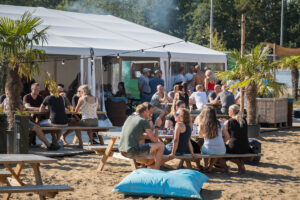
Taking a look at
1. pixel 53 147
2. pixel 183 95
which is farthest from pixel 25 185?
pixel 183 95

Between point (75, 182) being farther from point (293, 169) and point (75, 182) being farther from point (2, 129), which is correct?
point (293, 169)

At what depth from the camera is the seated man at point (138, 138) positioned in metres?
7.17

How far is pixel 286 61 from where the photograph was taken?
965 inches

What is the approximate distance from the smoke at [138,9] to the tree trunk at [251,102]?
134 ft

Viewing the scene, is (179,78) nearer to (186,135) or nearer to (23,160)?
(186,135)

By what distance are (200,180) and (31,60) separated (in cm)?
418

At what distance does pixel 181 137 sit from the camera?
7602mm

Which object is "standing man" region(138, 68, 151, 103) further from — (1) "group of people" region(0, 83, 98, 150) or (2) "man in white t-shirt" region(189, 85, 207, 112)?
(1) "group of people" region(0, 83, 98, 150)

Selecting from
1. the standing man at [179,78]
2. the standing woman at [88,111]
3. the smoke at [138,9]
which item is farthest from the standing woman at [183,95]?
the smoke at [138,9]

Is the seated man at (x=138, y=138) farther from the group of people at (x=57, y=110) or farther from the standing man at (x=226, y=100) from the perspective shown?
the standing man at (x=226, y=100)

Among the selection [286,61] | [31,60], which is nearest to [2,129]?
[31,60]

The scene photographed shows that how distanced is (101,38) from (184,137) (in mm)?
8192

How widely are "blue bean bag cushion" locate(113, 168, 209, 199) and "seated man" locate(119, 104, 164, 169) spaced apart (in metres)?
0.78

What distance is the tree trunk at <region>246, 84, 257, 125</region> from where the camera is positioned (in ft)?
41.3
